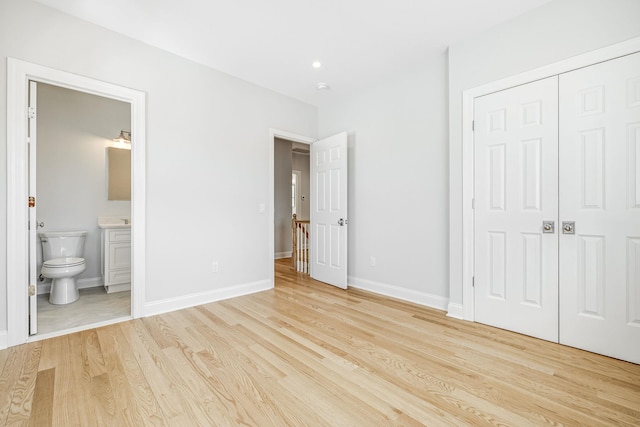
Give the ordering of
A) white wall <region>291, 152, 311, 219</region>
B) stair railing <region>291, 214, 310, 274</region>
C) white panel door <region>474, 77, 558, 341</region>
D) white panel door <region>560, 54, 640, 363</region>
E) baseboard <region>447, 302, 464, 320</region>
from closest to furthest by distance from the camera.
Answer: white panel door <region>560, 54, 640, 363</region> < white panel door <region>474, 77, 558, 341</region> < baseboard <region>447, 302, 464, 320</region> < stair railing <region>291, 214, 310, 274</region> < white wall <region>291, 152, 311, 219</region>

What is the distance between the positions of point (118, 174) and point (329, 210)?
123 inches

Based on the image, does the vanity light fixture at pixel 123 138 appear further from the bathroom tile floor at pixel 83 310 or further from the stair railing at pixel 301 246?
the stair railing at pixel 301 246

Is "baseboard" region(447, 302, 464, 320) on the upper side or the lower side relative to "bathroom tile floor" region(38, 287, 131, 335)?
upper

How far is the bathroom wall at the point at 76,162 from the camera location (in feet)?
12.1

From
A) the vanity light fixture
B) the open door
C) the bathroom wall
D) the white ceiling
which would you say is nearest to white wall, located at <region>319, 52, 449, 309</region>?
the white ceiling

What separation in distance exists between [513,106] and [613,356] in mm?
2057

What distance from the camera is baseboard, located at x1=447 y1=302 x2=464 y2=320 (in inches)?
110

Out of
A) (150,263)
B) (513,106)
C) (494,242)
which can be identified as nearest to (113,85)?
(150,263)

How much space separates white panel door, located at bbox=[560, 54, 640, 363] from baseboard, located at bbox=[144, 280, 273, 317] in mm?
3143

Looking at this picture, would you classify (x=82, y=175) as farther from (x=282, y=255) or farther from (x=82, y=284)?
(x=282, y=255)

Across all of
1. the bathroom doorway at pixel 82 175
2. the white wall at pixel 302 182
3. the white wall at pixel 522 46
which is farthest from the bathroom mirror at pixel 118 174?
the white wall at pixel 522 46

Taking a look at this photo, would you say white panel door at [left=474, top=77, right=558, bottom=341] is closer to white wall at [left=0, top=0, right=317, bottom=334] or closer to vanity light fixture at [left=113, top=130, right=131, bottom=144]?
white wall at [left=0, top=0, right=317, bottom=334]

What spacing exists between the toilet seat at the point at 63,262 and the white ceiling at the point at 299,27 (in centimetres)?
251

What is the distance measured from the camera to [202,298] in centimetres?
329
